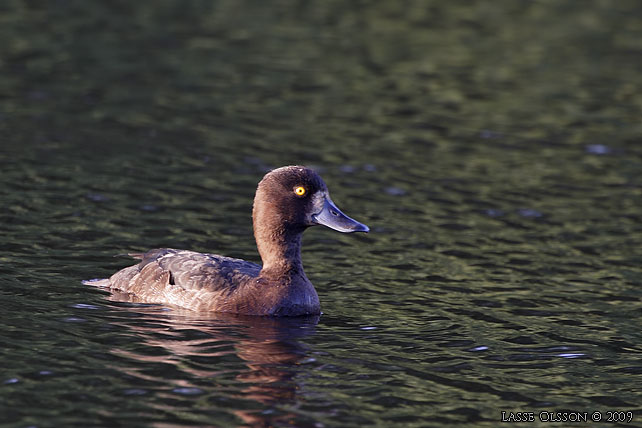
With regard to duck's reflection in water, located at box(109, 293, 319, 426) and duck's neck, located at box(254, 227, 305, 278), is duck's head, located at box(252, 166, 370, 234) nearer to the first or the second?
Answer: duck's neck, located at box(254, 227, 305, 278)

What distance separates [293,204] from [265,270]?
0.77 m

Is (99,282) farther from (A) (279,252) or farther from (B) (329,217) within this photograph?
(B) (329,217)

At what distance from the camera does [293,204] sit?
474 inches

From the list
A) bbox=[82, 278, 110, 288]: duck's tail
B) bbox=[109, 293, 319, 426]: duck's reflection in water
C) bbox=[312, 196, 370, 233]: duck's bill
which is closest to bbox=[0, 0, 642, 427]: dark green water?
bbox=[109, 293, 319, 426]: duck's reflection in water

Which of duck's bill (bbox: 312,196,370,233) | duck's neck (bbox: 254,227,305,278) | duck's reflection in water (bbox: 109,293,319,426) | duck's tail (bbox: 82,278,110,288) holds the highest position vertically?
duck's bill (bbox: 312,196,370,233)

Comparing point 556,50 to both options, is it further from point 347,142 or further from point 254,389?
point 254,389

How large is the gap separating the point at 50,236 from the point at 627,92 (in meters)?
15.0

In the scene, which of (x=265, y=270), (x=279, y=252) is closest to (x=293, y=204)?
(x=279, y=252)

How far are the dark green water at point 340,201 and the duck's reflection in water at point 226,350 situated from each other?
1.3 inches

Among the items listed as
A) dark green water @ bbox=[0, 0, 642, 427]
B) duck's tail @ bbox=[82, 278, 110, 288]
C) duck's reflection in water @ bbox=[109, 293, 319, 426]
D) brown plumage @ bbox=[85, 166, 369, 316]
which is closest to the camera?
duck's reflection in water @ bbox=[109, 293, 319, 426]

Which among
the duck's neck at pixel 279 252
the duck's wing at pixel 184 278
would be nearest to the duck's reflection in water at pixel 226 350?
the duck's wing at pixel 184 278

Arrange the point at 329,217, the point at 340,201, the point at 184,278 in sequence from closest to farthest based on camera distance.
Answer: the point at 184,278 < the point at 329,217 < the point at 340,201

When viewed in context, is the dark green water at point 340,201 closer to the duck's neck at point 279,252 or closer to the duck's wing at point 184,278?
the duck's wing at point 184,278

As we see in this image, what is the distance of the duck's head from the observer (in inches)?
474
